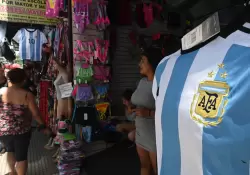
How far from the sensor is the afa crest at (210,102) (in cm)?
70

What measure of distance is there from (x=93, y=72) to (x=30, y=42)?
246 centimetres

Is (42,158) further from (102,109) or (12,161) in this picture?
(102,109)

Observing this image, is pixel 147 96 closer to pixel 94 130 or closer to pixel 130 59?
pixel 94 130

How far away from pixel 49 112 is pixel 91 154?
1952 millimetres

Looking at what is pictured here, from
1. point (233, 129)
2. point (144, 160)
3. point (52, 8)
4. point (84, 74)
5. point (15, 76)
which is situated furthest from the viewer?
point (52, 8)

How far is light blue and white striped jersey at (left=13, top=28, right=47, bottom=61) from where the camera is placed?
16.6 feet

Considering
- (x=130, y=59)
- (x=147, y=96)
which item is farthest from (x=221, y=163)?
(x=130, y=59)

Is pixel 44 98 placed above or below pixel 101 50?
below

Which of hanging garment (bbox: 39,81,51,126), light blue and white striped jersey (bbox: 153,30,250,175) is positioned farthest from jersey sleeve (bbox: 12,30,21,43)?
light blue and white striped jersey (bbox: 153,30,250,175)

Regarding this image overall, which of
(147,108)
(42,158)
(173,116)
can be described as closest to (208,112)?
(173,116)

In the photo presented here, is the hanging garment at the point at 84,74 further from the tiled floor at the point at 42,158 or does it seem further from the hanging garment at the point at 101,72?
the tiled floor at the point at 42,158

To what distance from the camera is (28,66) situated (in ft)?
19.5

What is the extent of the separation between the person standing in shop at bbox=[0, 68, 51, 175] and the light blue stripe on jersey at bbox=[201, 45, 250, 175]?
8.01 feet

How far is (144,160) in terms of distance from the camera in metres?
2.24
